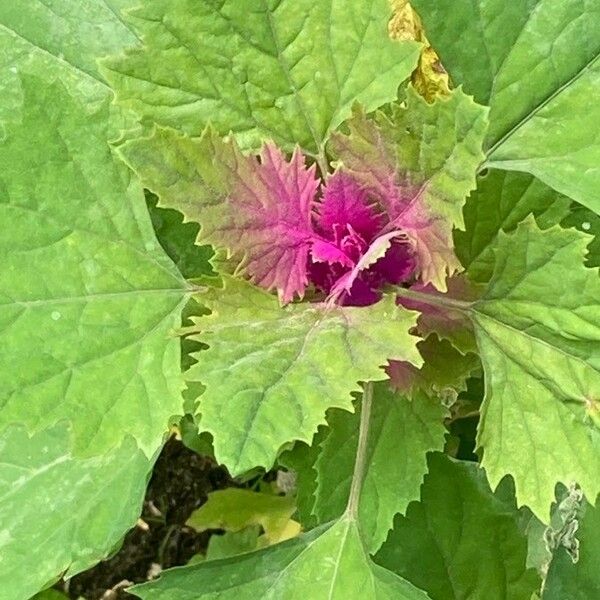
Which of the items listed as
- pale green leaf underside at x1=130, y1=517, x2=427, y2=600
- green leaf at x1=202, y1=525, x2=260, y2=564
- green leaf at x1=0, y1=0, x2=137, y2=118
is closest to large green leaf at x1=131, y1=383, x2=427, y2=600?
pale green leaf underside at x1=130, y1=517, x2=427, y2=600

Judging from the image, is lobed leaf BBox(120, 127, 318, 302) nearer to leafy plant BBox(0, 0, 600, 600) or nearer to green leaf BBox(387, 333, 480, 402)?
leafy plant BBox(0, 0, 600, 600)

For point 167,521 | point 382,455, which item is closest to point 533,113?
point 382,455

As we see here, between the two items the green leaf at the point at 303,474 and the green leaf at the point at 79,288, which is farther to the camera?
the green leaf at the point at 303,474

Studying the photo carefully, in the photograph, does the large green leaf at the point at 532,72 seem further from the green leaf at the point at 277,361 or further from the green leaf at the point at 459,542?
the green leaf at the point at 459,542

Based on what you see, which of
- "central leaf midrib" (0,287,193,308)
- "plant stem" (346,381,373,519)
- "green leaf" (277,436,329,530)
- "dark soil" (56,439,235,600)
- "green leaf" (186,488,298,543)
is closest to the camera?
"central leaf midrib" (0,287,193,308)

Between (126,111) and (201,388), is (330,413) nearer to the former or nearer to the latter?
(201,388)

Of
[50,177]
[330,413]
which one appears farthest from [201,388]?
[50,177]

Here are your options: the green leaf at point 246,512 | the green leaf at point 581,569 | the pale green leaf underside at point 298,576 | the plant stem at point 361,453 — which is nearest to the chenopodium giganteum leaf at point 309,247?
the plant stem at point 361,453
